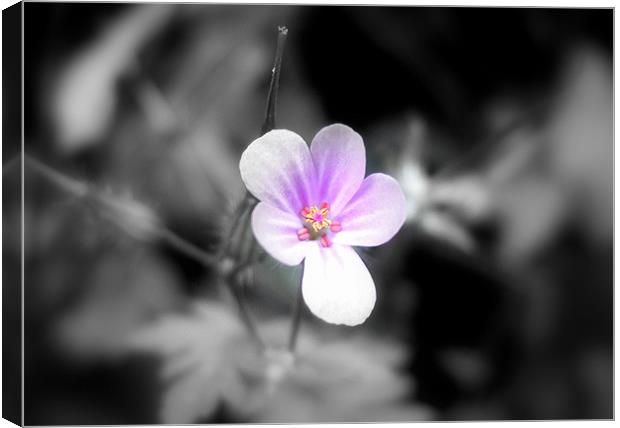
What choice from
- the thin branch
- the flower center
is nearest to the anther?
the flower center

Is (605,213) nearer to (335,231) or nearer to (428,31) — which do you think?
(428,31)

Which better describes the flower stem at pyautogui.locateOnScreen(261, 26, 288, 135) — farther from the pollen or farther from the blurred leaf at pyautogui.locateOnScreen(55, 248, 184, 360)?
the blurred leaf at pyautogui.locateOnScreen(55, 248, 184, 360)

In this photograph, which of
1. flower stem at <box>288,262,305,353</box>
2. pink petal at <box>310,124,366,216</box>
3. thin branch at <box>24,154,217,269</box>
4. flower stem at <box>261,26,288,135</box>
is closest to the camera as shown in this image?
flower stem at <box>261,26,288,135</box>

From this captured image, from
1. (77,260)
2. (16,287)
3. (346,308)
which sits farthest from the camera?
(77,260)

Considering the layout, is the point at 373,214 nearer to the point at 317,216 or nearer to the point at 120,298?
the point at 317,216

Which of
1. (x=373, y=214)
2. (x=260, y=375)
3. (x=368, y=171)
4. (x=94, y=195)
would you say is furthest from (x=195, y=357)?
(x=373, y=214)

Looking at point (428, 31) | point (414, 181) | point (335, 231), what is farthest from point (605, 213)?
point (335, 231)
